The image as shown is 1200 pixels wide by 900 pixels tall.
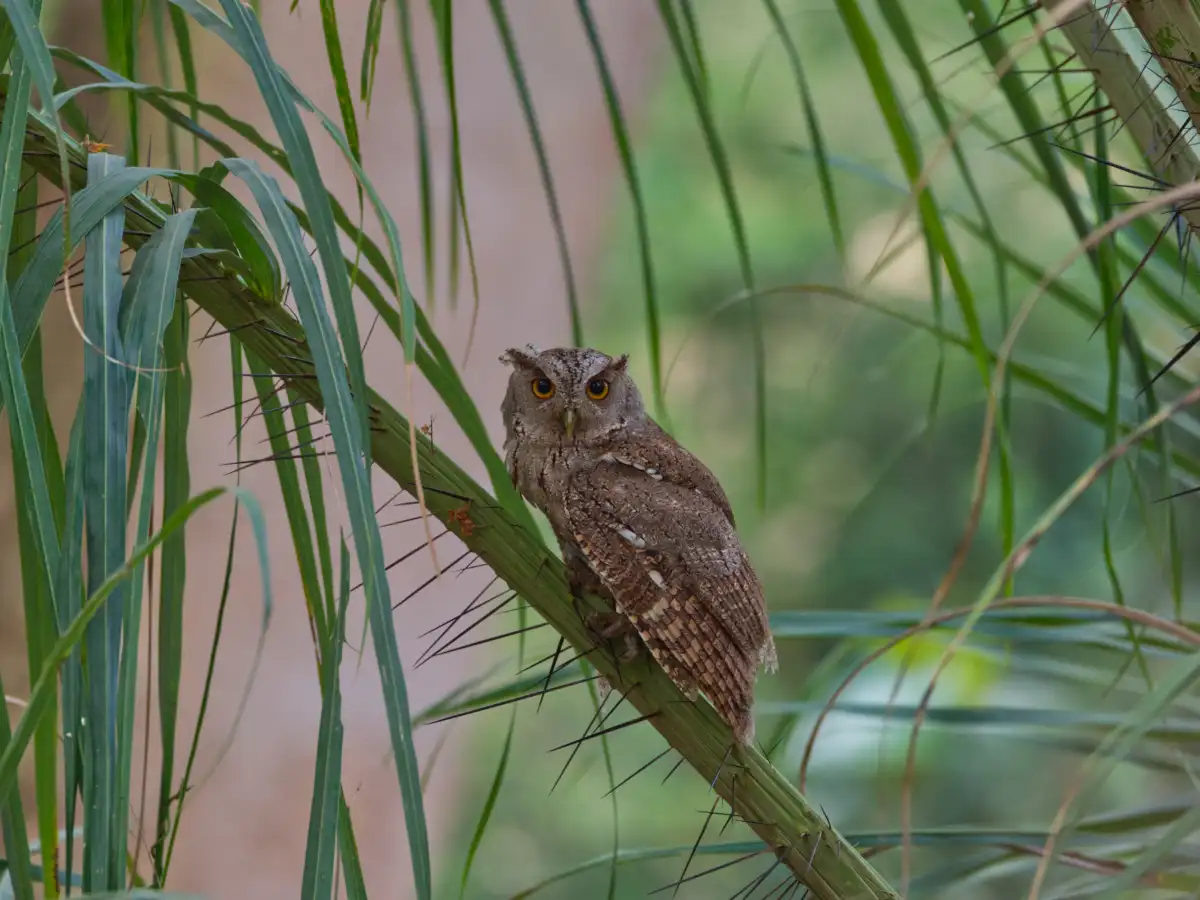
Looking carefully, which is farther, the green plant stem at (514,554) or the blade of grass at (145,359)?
the green plant stem at (514,554)

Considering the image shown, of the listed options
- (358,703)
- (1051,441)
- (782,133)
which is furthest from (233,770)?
(782,133)

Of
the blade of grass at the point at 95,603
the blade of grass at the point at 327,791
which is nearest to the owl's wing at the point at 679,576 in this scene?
the blade of grass at the point at 327,791

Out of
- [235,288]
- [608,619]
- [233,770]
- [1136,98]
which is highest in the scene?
[235,288]

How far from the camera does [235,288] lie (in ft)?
2.68

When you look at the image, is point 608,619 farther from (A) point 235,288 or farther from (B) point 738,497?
(B) point 738,497

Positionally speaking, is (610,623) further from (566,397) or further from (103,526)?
(103,526)

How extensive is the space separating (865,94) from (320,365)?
5814 mm

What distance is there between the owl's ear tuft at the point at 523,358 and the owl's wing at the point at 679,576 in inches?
7.7

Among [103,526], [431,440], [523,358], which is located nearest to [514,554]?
[431,440]

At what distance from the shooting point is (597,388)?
1.52 meters

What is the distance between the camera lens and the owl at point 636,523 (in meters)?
1.21

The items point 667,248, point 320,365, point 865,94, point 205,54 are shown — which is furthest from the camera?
point 667,248

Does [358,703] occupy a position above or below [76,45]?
below

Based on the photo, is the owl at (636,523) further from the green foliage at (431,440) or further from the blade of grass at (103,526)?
the blade of grass at (103,526)
